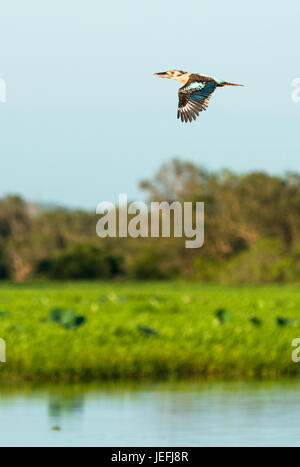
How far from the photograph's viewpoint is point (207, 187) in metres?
62.7

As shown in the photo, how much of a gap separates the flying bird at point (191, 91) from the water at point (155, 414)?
4.15m

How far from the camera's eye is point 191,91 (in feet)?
19.9

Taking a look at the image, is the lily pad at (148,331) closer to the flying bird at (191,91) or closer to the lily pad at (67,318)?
the lily pad at (67,318)

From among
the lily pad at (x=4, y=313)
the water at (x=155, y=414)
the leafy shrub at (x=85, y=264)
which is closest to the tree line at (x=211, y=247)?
the leafy shrub at (x=85, y=264)

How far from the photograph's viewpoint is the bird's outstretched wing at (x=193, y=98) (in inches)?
234

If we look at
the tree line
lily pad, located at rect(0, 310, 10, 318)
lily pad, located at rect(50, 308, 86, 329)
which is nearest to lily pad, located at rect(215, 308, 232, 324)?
lily pad, located at rect(50, 308, 86, 329)

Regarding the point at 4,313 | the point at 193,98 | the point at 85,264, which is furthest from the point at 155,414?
the point at 85,264

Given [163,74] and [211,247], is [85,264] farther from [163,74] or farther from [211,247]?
[163,74]

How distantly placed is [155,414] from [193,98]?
5.88m

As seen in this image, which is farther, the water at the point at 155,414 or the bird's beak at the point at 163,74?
the water at the point at 155,414

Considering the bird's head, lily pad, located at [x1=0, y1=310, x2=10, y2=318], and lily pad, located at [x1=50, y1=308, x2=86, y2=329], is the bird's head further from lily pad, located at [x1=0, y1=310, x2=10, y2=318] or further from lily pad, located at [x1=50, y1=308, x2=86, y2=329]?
lily pad, located at [x1=0, y1=310, x2=10, y2=318]

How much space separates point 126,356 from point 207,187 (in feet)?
159

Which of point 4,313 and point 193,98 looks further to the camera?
point 4,313

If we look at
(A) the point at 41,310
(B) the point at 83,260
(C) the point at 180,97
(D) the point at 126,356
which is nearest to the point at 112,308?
(A) the point at 41,310
